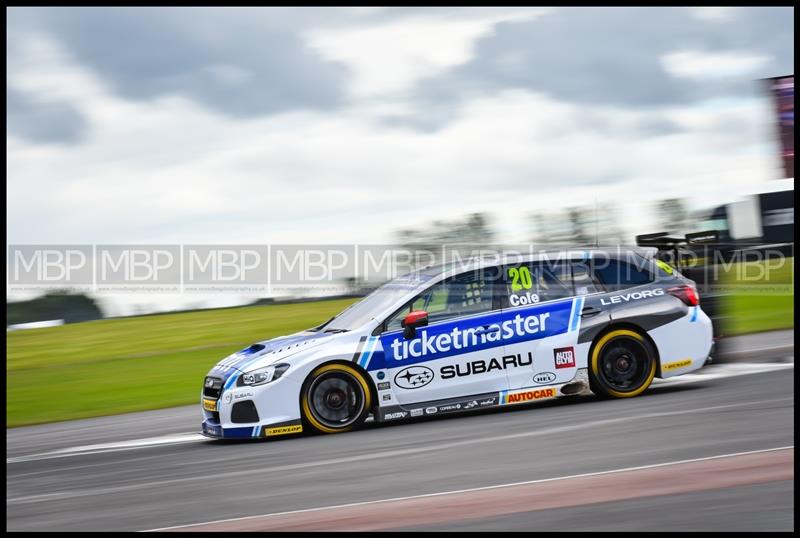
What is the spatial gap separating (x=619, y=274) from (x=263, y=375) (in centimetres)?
382

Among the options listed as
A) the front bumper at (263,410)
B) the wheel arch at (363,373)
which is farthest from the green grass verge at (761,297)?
the front bumper at (263,410)

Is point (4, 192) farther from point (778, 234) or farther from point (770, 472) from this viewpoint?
point (778, 234)

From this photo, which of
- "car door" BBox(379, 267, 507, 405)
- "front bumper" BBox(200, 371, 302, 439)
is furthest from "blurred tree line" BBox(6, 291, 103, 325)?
"car door" BBox(379, 267, 507, 405)

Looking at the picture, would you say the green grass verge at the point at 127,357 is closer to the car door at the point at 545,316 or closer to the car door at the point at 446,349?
the car door at the point at 446,349

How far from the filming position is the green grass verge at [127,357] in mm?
15562

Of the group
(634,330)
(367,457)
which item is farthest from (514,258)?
(367,457)

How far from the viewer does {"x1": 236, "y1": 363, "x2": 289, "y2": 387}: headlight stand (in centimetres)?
916

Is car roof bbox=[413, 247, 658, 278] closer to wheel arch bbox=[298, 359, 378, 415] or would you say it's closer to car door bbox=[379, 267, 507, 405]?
car door bbox=[379, 267, 507, 405]

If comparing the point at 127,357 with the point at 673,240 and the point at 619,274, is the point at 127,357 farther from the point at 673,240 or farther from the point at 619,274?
the point at 619,274

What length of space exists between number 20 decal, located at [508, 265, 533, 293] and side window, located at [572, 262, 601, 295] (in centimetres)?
49

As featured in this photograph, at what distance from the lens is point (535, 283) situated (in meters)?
9.91

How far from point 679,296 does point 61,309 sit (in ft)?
65.8

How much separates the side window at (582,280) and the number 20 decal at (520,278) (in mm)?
491

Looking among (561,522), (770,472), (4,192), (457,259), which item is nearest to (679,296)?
(457,259)
